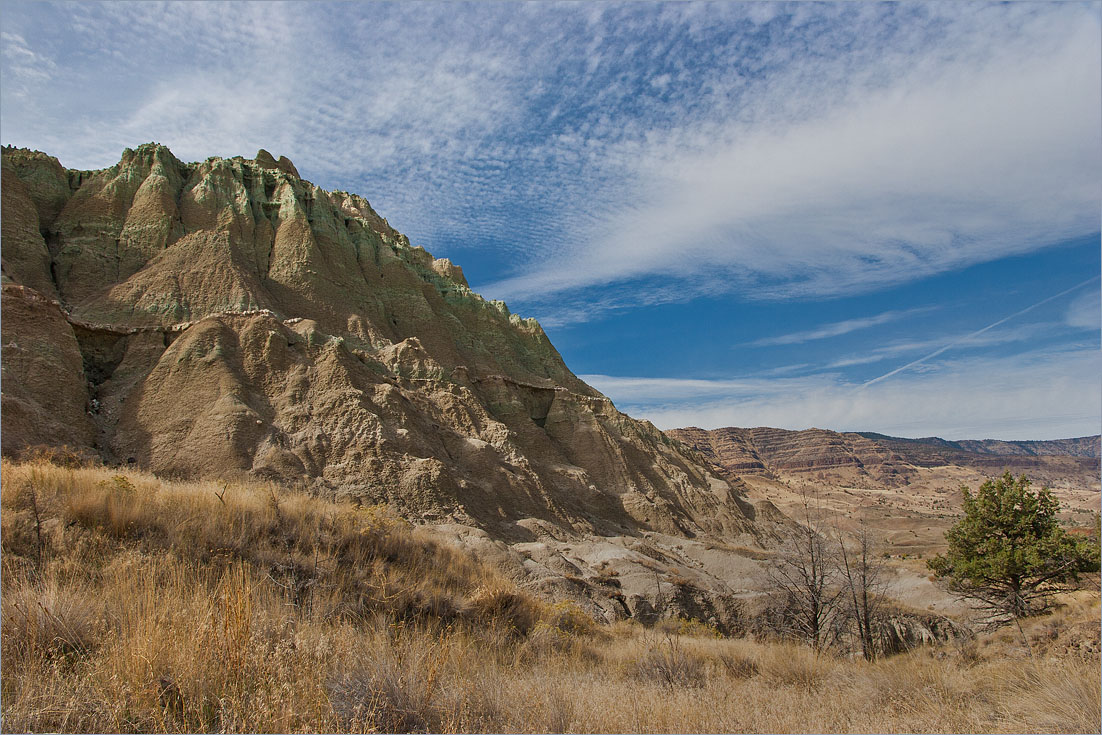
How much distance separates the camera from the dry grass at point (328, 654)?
3857mm

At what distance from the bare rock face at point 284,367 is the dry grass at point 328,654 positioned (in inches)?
760

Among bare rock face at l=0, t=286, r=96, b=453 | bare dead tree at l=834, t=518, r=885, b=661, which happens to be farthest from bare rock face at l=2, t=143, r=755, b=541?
bare dead tree at l=834, t=518, r=885, b=661

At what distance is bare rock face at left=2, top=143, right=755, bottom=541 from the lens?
26.8 metres

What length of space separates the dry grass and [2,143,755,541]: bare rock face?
63.4 ft

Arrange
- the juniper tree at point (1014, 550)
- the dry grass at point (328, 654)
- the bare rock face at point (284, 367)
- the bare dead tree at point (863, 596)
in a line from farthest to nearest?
the bare rock face at point (284, 367) < the juniper tree at point (1014, 550) < the bare dead tree at point (863, 596) < the dry grass at point (328, 654)

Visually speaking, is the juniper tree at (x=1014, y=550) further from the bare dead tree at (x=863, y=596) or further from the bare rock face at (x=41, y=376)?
the bare rock face at (x=41, y=376)

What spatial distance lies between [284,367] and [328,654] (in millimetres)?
30307

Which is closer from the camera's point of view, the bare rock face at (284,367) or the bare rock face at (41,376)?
the bare rock face at (41,376)

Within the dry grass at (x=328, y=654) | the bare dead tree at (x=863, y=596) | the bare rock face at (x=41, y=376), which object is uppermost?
Result: the bare rock face at (x=41, y=376)

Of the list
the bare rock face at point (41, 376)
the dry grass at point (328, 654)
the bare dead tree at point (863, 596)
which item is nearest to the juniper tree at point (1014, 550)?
the bare dead tree at point (863, 596)

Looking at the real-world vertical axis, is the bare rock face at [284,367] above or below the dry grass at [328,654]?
above

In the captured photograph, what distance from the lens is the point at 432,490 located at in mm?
28391


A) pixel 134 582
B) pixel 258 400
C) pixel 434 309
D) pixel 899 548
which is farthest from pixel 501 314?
pixel 134 582

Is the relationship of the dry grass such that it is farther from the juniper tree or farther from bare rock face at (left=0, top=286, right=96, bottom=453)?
bare rock face at (left=0, top=286, right=96, bottom=453)
